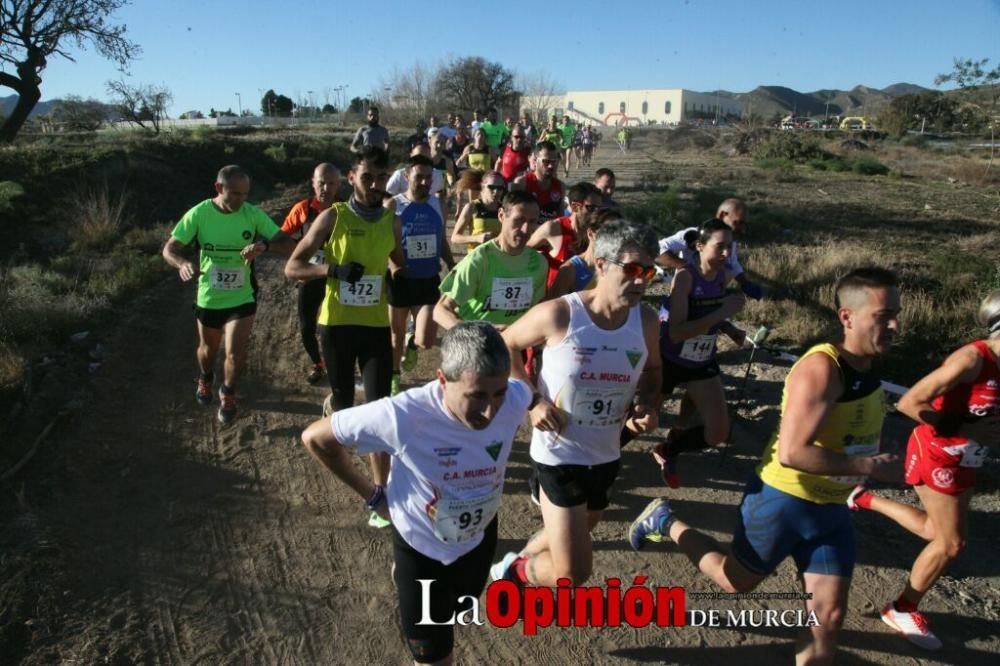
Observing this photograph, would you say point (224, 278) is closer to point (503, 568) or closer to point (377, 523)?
point (377, 523)

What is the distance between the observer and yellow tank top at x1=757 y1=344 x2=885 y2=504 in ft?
10.0

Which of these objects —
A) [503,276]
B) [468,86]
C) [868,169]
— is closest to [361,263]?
[503,276]

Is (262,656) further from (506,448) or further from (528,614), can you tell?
(506,448)

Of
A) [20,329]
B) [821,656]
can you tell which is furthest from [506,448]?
[20,329]

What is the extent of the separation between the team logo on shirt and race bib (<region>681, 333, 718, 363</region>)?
Result: 265 centimetres

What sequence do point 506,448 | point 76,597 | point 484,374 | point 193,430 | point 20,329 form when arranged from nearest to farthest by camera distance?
point 484,374, point 506,448, point 76,597, point 193,430, point 20,329

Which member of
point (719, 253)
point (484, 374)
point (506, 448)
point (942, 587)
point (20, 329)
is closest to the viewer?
point (484, 374)

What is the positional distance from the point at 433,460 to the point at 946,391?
105 inches

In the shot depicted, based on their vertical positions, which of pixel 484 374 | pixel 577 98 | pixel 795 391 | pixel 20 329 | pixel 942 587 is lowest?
pixel 942 587

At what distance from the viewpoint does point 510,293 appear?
488 centimetres

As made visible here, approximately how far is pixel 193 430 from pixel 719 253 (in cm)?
471

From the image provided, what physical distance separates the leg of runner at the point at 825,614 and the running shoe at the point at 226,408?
197 inches

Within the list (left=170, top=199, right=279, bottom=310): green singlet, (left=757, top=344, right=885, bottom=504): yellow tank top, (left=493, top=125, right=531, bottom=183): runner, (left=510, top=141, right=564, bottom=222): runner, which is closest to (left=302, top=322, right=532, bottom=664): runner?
(left=757, top=344, right=885, bottom=504): yellow tank top

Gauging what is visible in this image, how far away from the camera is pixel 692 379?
5.15 meters
